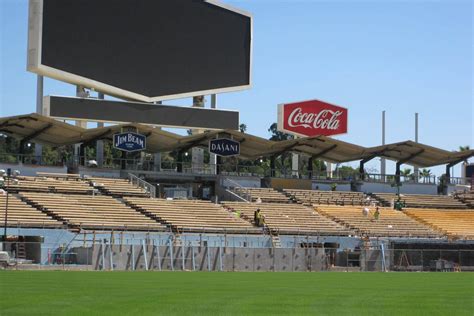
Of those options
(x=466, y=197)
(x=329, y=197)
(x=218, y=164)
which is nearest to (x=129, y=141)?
(x=218, y=164)

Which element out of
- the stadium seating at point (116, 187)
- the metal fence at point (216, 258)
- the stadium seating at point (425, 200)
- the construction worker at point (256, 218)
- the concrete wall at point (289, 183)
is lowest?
the metal fence at point (216, 258)

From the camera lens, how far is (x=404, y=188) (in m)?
74.5

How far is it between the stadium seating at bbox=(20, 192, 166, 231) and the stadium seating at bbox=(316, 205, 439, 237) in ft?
48.8

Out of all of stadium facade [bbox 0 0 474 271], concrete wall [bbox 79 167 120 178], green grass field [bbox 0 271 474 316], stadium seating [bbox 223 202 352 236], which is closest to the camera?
green grass field [bbox 0 271 474 316]

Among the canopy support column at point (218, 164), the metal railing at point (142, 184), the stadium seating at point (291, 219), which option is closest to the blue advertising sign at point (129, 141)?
the metal railing at point (142, 184)

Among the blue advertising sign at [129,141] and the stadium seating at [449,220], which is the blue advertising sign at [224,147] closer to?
the blue advertising sign at [129,141]

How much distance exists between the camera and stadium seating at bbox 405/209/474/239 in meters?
63.4

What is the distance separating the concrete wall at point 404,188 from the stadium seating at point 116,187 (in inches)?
833

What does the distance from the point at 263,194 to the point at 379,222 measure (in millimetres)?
8023

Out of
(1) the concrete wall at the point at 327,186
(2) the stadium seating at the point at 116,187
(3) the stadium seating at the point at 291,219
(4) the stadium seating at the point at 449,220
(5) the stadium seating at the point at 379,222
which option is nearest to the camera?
(2) the stadium seating at the point at 116,187

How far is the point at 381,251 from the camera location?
51.4 metres

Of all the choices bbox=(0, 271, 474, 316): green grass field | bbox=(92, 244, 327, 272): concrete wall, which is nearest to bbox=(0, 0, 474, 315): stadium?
bbox=(92, 244, 327, 272): concrete wall

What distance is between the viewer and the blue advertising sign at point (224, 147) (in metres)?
61.7

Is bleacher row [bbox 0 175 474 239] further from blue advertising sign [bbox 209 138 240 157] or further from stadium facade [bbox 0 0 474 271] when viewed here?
blue advertising sign [bbox 209 138 240 157]
